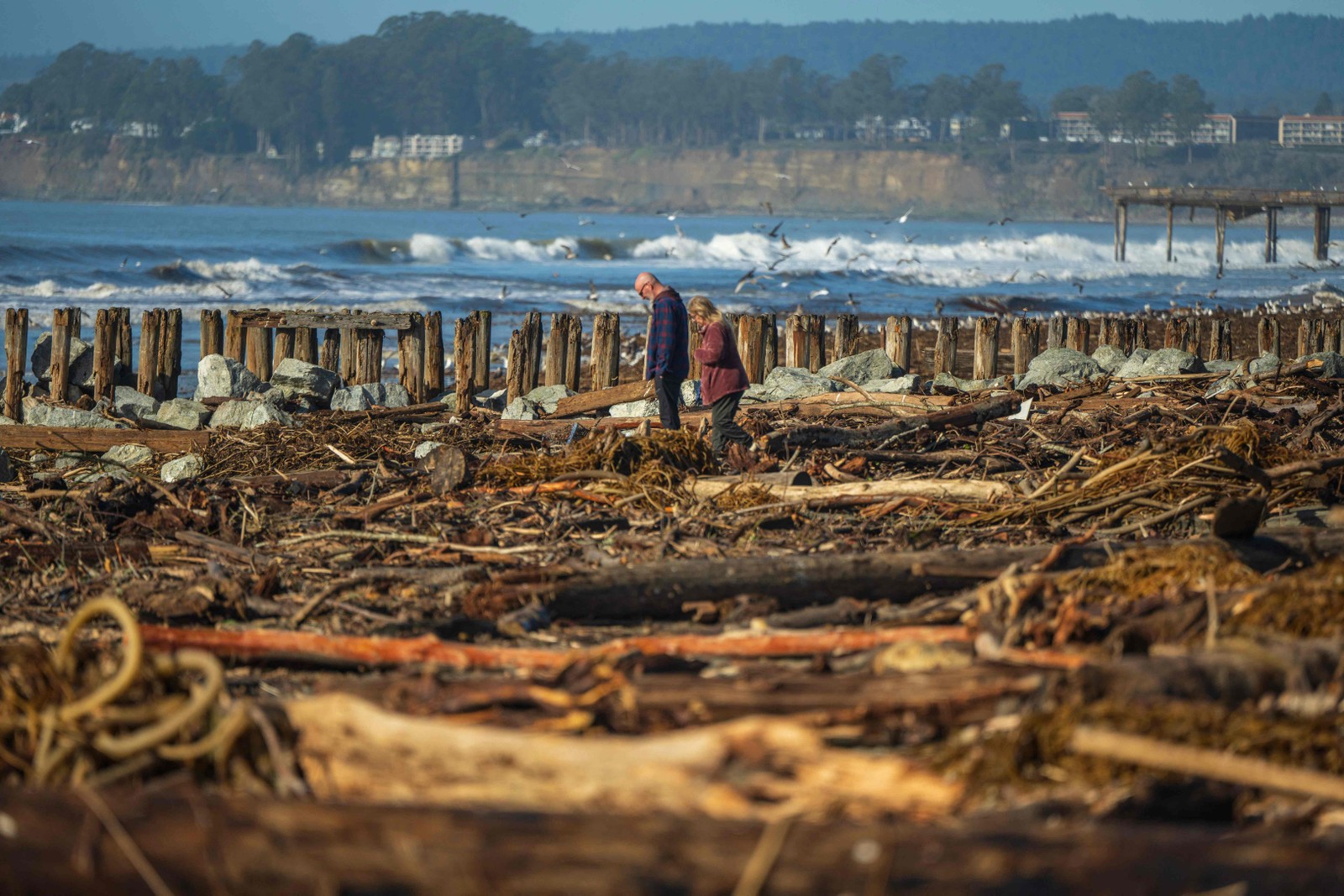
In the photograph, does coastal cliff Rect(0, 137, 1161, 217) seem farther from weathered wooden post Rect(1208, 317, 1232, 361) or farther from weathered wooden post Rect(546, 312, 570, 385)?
weathered wooden post Rect(546, 312, 570, 385)

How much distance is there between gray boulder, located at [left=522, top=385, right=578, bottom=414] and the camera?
1217cm

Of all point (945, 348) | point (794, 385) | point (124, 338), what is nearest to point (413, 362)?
point (124, 338)

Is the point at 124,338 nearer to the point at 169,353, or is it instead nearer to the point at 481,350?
the point at 169,353

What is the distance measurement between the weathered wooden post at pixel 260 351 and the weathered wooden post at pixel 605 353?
3370 mm

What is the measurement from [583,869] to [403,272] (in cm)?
4233

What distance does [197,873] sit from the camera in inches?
115

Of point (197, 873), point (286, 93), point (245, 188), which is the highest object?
point (286, 93)

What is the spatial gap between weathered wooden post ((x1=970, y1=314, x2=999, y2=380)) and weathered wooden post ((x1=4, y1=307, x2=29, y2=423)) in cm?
966

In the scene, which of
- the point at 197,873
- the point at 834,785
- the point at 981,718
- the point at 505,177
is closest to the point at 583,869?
the point at 834,785

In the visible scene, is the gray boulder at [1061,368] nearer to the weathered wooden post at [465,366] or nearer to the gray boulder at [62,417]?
the weathered wooden post at [465,366]

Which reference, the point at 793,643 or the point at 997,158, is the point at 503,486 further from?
the point at 997,158

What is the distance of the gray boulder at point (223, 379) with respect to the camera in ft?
41.3

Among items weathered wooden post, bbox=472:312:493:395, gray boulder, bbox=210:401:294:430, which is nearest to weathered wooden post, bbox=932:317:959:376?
weathered wooden post, bbox=472:312:493:395

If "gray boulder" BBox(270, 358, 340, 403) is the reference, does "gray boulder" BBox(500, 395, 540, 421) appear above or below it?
below
